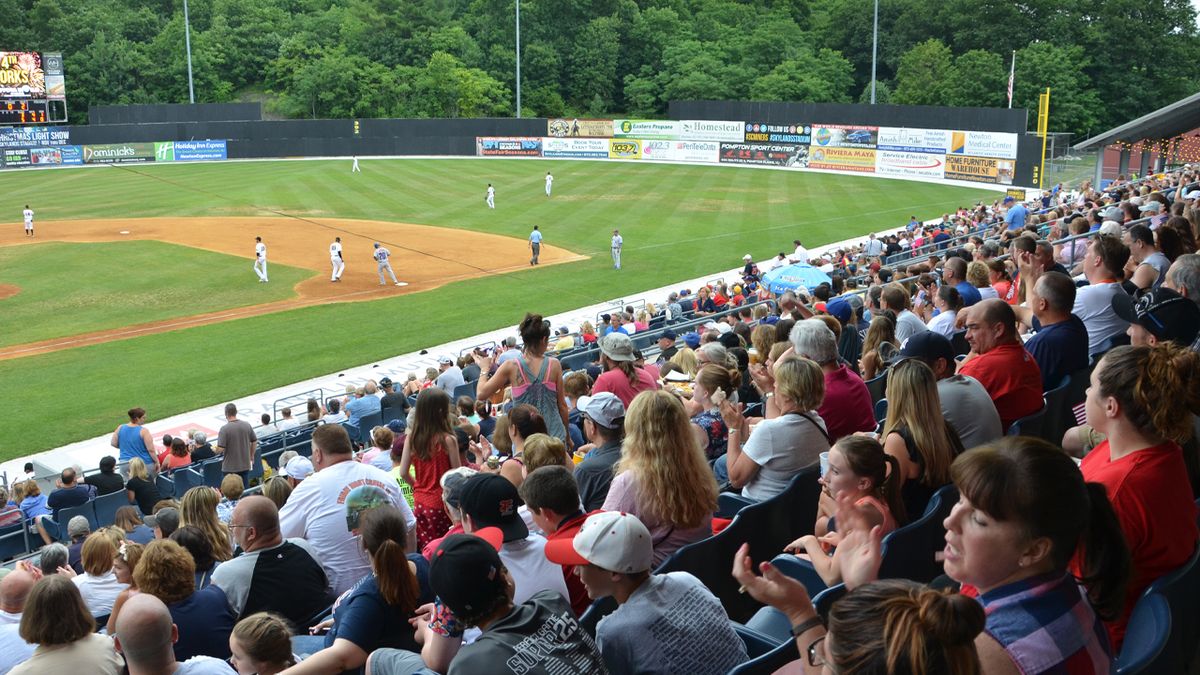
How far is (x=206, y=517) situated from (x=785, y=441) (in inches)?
155

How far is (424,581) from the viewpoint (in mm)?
5223

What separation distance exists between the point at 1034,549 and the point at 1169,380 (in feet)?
5.21

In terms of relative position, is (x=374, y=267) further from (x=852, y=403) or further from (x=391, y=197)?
(x=852, y=403)

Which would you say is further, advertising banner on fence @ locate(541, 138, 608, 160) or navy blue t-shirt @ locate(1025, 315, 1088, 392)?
advertising banner on fence @ locate(541, 138, 608, 160)

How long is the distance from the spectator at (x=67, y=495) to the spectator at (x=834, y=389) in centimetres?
962

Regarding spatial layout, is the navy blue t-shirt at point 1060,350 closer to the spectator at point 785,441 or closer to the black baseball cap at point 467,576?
the spectator at point 785,441

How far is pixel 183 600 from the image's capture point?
5594 mm

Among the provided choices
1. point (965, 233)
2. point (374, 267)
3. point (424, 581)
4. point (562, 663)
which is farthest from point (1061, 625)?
point (374, 267)

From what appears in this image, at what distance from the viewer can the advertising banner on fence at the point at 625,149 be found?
203 ft

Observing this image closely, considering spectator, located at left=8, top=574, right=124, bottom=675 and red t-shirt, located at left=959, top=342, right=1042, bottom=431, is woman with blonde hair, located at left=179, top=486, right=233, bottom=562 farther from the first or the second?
red t-shirt, located at left=959, top=342, right=1042, bottom=431

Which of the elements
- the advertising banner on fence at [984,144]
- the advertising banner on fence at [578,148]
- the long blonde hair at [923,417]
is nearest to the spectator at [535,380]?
the long blonde hair at [923,417]

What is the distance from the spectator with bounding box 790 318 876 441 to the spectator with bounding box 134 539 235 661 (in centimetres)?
393

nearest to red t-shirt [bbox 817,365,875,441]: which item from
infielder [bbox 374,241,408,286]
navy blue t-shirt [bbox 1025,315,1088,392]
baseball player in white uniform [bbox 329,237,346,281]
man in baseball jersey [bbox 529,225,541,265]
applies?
navy blue t-shirt [bbox 1025,315,1088,392]

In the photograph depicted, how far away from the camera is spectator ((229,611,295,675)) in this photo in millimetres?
4539
